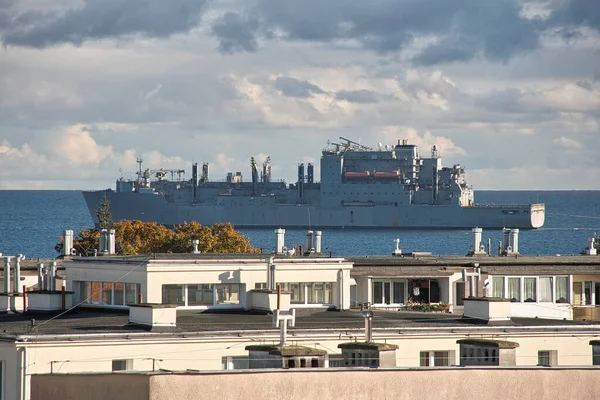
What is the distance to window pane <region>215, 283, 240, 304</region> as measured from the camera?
92.2 ft

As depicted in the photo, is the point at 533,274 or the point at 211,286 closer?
the point at 211,286

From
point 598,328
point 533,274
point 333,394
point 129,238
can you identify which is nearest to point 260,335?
point 333,394

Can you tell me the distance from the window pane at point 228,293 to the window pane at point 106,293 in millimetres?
2174

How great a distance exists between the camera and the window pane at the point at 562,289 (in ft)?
111

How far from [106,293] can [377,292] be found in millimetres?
6992

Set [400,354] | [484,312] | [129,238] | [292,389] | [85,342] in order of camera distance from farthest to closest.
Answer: [129,238] < [484,312] < [400,354] < [85,342] < [292,389]

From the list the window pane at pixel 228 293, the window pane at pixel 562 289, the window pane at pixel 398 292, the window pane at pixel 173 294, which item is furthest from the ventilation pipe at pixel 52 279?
the window pane at pixel 562 289

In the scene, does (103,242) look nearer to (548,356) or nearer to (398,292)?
(398,292)

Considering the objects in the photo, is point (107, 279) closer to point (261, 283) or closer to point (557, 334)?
point (261, 283)

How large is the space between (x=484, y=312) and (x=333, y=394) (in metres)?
9.15

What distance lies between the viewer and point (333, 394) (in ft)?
56.3

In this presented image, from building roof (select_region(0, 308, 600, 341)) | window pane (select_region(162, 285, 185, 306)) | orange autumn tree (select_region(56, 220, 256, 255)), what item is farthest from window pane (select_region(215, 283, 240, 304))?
orange autumn tree (select_region(56, 220, 256, 255))

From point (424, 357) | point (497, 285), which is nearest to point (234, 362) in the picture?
point (424, 357)

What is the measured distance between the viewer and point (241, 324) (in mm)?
24156
